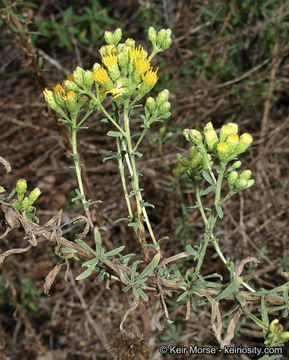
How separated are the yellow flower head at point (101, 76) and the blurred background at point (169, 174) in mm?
1136

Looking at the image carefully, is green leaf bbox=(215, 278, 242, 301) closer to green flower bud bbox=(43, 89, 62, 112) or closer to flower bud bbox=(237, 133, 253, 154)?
flower bud bbox=(237, 133, 253, 154)

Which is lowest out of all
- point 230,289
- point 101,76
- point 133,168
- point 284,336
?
point 284,336

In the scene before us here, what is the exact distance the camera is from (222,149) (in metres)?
1.67

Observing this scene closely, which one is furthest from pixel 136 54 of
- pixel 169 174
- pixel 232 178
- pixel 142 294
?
pixel 169 174

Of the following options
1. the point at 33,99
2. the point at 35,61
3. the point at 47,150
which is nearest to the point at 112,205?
the point at 47,150

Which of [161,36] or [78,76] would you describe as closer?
[78,76]

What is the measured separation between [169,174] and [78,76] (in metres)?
2.37

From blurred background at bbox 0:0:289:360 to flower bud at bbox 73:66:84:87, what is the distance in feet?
3.46

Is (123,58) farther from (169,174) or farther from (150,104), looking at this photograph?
(169,174)

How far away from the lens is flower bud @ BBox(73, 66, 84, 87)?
175 cm

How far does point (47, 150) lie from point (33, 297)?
Result: 6.07ft

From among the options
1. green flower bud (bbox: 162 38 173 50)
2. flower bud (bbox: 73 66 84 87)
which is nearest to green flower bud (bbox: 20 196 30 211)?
flower bud (bbox: 73 66 84 87)

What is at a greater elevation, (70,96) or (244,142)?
(70,96)

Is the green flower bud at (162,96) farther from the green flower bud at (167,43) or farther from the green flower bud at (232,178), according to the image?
the green flower bud at (232,178)
